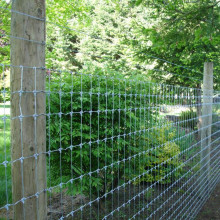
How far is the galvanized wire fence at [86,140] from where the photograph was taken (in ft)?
4.64

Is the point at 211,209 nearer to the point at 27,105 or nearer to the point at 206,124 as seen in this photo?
the point at 206,124

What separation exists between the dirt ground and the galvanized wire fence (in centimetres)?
10

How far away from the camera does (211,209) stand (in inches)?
168

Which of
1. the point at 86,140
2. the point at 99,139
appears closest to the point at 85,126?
the point at 86,140

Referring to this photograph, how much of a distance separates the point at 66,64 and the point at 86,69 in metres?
11.4

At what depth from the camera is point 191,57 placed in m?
7.74

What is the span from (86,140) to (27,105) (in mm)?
1586

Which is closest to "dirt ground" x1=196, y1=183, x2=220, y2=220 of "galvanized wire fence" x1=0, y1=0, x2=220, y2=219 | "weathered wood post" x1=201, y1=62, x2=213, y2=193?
"galvanized wire fence" x1=0, y1=0, x2=220, y2=219

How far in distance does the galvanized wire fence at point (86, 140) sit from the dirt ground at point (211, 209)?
10 cm

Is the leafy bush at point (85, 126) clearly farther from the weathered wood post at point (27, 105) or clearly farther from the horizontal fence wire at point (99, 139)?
the weathered wood post at point (27, 105)

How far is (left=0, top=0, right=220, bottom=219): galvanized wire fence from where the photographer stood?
1.42 metres

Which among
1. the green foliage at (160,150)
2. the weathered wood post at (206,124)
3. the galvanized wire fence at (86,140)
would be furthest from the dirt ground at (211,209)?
the green foliage at (160,150)

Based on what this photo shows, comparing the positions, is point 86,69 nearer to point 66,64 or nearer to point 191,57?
point 191,57

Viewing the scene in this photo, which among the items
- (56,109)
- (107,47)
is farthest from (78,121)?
(107,47)
